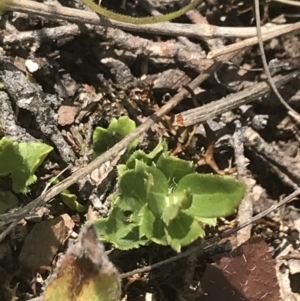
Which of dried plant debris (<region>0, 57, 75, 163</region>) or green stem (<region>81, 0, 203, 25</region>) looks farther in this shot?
dried plant debris (<region>0, 57, 75, 163</region>)

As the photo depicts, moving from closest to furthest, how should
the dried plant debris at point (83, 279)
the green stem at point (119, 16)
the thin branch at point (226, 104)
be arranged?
the dried plant debris at point (83, 279) → the green stem at point (119, 16) → the thin branch at point (226, 104)

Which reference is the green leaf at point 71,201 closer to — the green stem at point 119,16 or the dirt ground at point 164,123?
the dirt ground at point 164,123

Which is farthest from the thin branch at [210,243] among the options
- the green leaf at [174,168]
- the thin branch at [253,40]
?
the thin branch at [253,40]

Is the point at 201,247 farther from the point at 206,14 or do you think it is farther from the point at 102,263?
the point at 206,14

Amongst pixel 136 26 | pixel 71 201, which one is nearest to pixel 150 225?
pixel 71 201

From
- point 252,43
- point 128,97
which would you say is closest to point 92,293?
point 128,97

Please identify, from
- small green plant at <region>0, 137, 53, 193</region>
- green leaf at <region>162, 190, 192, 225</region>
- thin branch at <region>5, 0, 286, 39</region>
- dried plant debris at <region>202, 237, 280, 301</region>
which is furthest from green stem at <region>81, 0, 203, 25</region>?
dried plant debris at <region>202, 237, 280, 301</region>

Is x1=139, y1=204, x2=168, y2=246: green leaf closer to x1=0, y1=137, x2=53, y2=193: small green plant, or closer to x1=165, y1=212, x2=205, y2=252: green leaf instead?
x1=165, y1=212, x2=205, y2=252: green leaf
